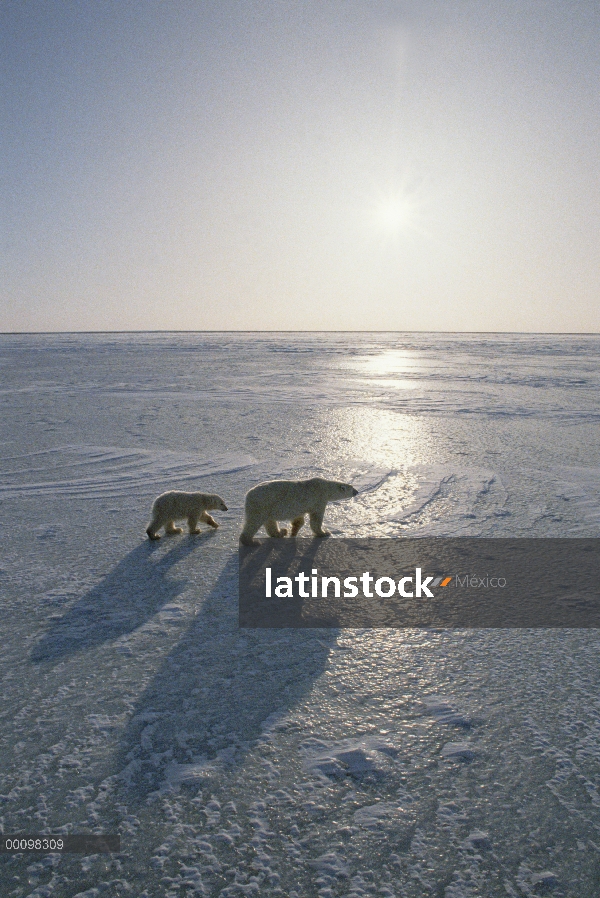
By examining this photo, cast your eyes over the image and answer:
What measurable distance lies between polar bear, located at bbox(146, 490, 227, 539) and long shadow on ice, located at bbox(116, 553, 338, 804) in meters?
1.32

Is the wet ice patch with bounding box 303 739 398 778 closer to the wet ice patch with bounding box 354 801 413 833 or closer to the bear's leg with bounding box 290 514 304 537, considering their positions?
the wet ice patch with bounding box 354 801 413 833

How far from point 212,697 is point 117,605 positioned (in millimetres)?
1102

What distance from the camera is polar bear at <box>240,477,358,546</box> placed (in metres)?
4.14

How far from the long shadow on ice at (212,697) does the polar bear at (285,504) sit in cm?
105

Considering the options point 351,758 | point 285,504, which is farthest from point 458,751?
point 285,504

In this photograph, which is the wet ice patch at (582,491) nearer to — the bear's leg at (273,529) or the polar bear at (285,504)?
the polar bear at (285,504)

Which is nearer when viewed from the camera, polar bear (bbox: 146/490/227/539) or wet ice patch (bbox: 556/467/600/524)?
polar bear (bbox: 146/490/227/539)

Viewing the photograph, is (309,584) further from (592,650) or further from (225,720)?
(592,650)

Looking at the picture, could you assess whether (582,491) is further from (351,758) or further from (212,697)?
(212,697)

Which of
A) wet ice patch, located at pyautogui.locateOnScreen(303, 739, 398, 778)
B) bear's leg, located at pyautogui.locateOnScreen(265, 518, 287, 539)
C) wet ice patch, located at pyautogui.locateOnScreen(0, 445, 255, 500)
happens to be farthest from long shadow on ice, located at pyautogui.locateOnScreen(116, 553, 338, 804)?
wet ice patch, located at pyautogui.locateOnScreen(0, 445, 255, 500)

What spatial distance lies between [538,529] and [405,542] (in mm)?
1147

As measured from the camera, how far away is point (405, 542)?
4.16 meters

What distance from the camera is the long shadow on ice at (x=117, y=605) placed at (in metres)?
2.82

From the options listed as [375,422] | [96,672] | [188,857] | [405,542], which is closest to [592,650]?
[405,542]
